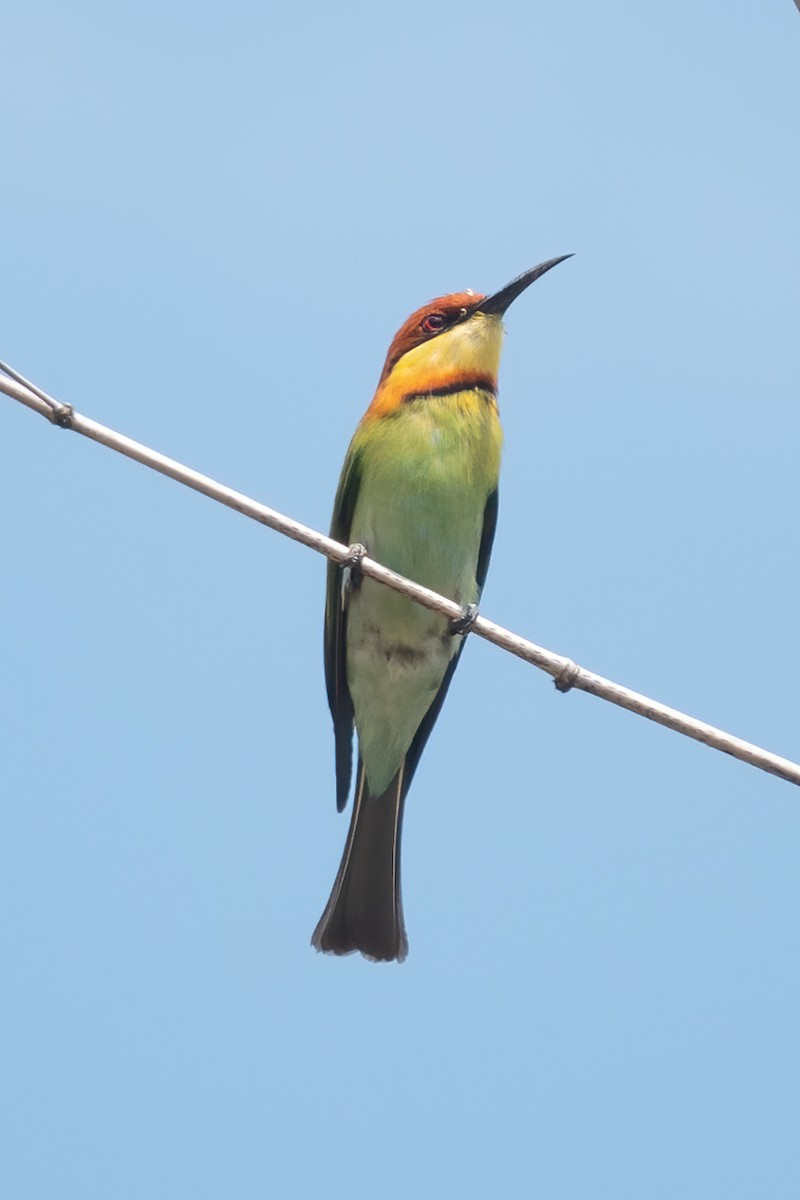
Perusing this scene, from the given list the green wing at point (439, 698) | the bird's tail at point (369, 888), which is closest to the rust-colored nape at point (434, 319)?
the green wing at point (439, 698)

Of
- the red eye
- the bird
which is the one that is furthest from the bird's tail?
the red eye

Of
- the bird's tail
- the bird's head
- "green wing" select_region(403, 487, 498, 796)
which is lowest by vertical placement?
the bird's tail

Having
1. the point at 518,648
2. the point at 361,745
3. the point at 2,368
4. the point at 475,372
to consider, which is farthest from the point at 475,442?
the point at 2,368

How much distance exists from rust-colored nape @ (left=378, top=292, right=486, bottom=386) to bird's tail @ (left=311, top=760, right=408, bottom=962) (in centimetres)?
130

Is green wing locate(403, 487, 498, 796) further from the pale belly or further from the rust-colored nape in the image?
the rust-colored nape

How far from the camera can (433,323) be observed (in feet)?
15.1

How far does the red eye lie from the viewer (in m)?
4.59

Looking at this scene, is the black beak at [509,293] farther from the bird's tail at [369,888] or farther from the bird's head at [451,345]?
the bird's tail at [369,888]

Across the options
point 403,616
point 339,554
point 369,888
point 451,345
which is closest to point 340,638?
point 403,616

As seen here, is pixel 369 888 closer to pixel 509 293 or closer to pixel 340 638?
pixel 340 638

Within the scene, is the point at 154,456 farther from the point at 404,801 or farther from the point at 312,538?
the point at 404,801

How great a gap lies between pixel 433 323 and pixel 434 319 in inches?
0.5

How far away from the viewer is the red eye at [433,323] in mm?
4586

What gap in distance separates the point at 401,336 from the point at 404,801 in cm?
144
